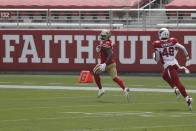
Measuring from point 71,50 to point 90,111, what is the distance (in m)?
14.0

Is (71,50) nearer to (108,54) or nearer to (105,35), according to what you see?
(105,35)

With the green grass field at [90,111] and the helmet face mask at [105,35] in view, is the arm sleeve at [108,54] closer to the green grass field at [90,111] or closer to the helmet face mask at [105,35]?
the helmet face mask at [105,35]

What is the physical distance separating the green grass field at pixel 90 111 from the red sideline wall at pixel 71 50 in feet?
17.6

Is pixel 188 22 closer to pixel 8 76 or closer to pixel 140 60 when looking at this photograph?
pixel 140 60

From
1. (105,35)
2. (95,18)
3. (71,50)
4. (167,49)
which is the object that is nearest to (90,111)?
(167,49)

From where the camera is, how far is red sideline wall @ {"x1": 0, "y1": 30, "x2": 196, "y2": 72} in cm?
2714

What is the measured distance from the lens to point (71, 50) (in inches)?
1089

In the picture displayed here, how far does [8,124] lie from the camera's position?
37.6 ft

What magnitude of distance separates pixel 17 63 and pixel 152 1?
9.11 metres

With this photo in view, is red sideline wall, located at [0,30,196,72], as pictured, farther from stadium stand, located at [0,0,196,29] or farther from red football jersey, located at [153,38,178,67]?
red football jersey, located at [153,38,178,67]

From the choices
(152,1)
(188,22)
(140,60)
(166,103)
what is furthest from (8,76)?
(166,103)

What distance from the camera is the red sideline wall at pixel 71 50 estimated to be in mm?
27141

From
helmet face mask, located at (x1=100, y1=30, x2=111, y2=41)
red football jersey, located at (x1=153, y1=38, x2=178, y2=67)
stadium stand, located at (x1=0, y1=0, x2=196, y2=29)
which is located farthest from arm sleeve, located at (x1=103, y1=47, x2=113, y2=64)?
stadium stand, located at (x1=0, y1=0, x2=196, y2=29)

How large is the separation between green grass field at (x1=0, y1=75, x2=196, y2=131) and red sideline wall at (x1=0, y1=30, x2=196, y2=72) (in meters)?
5.36
